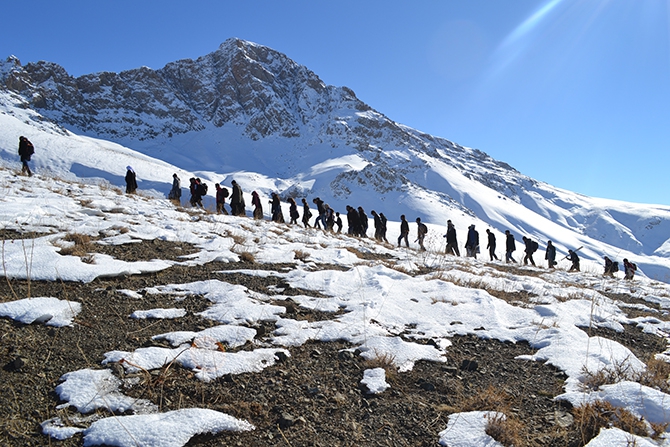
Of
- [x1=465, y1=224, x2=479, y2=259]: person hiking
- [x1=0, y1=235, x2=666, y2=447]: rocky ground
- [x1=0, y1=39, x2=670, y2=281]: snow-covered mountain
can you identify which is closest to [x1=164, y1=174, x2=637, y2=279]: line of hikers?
[x1=465, y1=224, x2=479, y2=259]: person hiking

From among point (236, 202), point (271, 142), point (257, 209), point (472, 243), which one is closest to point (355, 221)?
point (257, 209)

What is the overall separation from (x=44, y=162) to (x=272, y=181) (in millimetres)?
64922

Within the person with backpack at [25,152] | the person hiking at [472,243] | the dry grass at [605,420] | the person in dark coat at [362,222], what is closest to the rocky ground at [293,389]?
the dry grass at [605,420]

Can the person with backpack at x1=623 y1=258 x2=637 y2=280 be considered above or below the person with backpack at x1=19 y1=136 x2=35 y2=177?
below

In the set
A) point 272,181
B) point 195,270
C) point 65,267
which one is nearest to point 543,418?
point 195,270

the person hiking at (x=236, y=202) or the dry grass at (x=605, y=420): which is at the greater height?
the person hiking at (x=236, y=202)

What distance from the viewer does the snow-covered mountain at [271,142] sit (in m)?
104

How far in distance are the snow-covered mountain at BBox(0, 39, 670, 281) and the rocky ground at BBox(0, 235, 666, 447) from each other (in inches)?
2494

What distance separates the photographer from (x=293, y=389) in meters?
2.63

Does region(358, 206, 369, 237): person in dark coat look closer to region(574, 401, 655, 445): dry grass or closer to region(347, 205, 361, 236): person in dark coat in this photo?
region(347, 205, 361, 236): person in dark coat

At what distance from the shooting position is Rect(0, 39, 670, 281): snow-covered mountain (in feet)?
340

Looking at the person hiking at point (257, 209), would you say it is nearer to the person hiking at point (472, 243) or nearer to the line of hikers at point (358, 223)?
the line of hikers at point (358, 223)

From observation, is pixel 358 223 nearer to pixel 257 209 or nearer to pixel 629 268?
pixel 257 209

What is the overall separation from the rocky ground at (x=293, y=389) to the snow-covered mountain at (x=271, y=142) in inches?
2494
